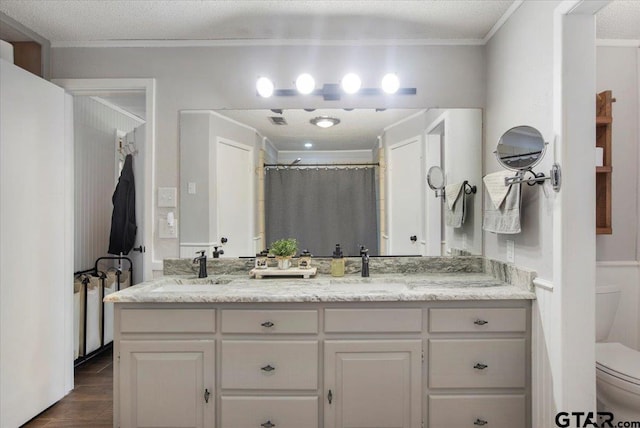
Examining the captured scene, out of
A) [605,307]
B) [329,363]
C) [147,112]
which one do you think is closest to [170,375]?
[329,363]

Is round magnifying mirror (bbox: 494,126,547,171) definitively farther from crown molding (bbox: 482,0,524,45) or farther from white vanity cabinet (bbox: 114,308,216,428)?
white vanity cabinet (bbox: 114,308,216,428)

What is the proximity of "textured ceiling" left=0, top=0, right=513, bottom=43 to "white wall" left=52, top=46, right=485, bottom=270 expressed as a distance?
0.30 ft

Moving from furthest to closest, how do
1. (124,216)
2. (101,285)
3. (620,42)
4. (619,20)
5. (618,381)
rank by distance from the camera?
(124,216) < (101,285) < (620,42) < (619,20) < (618,381)

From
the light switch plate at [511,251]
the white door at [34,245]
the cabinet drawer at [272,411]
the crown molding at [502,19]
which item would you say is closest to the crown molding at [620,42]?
the crown molding at [502,19]

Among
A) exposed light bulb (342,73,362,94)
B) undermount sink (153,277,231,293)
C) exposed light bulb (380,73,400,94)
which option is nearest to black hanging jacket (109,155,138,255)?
undermount sink (153,277,231,293)

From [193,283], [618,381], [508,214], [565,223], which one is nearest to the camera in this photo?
[565,223]

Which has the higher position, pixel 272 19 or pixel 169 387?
pixel 272 19

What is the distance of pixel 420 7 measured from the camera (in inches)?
84.4

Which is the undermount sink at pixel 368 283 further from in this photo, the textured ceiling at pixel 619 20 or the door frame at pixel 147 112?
the textured ceiling at pixel 619 20

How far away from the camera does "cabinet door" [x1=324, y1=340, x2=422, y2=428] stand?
192 centimetres

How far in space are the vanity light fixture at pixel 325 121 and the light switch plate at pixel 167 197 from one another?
104cm

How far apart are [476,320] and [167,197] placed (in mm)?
2027

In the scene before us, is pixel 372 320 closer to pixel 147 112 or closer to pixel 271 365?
pixel 271 365

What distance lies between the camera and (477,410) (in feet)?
6.34
